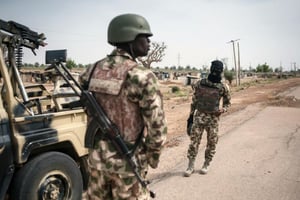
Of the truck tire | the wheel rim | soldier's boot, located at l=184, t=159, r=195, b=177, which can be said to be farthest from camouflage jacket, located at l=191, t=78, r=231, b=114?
the wheel rim

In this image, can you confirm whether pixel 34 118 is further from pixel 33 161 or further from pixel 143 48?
pixel 143 48

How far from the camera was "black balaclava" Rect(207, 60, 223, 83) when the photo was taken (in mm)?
5348

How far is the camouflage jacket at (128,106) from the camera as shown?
2.32 meters

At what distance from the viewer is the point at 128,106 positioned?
2.38 metres

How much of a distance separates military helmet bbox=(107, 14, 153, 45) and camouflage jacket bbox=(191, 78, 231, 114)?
3.04 metres

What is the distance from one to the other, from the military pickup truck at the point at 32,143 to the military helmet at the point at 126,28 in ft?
3.34

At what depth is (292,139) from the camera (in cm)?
809

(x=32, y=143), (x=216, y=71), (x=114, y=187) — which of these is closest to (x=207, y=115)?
(x=216, y=71)

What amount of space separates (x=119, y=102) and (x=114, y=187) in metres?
0.62

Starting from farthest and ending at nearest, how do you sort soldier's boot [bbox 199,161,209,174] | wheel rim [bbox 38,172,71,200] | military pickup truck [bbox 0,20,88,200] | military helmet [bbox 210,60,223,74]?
1. soldier's boot [bbox 199,161,209,174]
2. military helmet [bbox 210,60,223,74]
3. wheel rim [bbox 38,172,71,200]
4. military pickup truck [bbox 0,20,88,200]

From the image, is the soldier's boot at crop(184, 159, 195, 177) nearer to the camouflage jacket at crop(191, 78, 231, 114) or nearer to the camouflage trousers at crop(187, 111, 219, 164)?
the camouflage trousers at crop(187, 111, 219, 164)

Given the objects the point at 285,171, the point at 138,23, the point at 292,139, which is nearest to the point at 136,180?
the point at 138,23

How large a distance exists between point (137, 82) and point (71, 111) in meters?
1.83

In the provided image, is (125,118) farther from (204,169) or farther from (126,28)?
(204,169)
